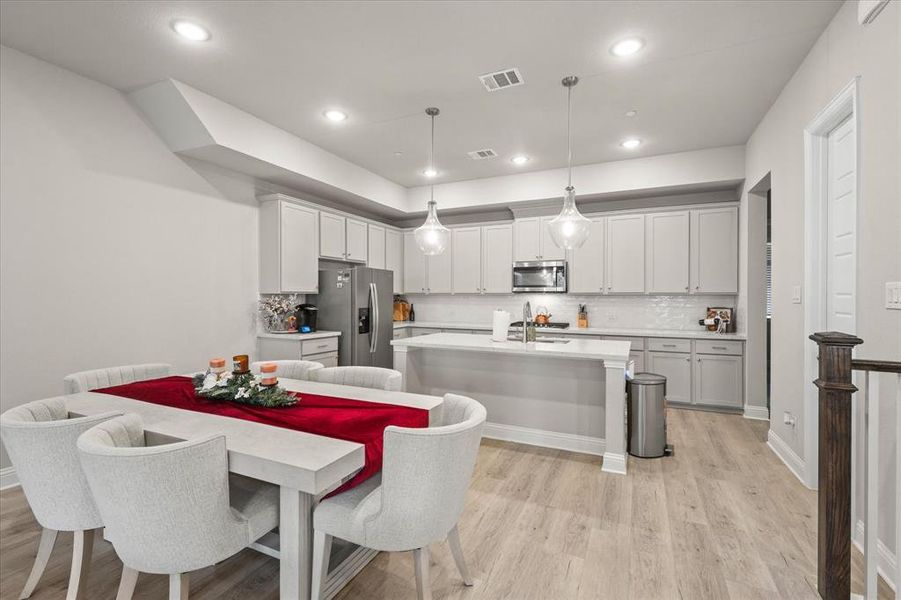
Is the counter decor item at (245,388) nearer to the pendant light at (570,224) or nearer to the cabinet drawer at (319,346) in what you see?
the cabinet drawer at (319,346)

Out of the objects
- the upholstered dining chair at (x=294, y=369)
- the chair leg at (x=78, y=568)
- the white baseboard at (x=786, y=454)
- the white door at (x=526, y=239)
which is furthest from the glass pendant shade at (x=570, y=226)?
the chair leg at (x=78, y=568)

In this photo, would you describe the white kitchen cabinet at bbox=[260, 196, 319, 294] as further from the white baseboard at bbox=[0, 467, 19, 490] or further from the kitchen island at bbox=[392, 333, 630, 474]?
the white baseboard at bbox=[0, 467, 19, 490]

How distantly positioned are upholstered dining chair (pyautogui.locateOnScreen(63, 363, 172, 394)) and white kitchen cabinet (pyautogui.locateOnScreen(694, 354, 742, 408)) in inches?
201

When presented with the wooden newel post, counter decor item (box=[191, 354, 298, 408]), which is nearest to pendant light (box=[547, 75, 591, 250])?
the wooden newel post

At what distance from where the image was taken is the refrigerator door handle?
5156 mm

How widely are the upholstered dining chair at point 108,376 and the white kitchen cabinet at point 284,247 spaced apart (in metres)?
1.62

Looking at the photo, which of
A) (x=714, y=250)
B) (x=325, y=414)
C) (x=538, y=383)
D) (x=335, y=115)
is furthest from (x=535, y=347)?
(x=714, y=250)

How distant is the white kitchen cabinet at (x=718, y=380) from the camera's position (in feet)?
15.2

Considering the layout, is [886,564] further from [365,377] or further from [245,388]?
[245,388]

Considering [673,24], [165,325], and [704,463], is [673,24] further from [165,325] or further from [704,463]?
[165,325]

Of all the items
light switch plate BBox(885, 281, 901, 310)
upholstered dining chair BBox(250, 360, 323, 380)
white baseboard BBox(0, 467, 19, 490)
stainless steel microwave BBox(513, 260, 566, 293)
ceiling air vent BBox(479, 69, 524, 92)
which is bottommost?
white baseboard BBox(0, 467, 19, 490)

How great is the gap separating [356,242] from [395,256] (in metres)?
0.99

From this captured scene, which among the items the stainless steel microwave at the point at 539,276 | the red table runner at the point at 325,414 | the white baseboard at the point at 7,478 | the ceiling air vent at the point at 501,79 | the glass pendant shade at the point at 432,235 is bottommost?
the white baseboard at the point at 7,478

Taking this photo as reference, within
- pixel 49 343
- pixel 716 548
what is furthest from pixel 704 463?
pixel 49 343
